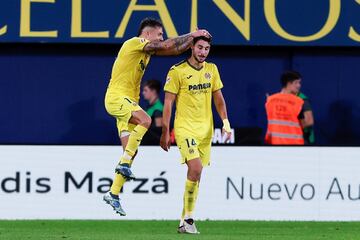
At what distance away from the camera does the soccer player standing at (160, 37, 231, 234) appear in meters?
13.8

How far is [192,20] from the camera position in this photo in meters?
21.2

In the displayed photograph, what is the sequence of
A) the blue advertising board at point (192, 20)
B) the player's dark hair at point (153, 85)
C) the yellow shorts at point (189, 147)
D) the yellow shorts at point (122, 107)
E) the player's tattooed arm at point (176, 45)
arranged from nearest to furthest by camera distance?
1. the player's tattooed arm at point (176, 45)
2. the yellow shorts at point (122, 107)
3. the yellow shorts at point (189, 147)
4. the player's dark hair at point (153, 85)
5. the blue advertising board at point (192, 20)

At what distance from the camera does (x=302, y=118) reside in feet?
61.2

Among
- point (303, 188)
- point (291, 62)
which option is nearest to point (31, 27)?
point (291, 62)

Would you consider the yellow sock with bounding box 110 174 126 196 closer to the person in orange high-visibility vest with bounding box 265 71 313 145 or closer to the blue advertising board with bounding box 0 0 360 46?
the person in orange high-visibility vest with bounding box 265 71 313 145

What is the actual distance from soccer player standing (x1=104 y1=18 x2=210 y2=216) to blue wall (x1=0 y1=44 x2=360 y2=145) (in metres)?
8.35

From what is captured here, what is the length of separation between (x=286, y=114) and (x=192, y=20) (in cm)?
353

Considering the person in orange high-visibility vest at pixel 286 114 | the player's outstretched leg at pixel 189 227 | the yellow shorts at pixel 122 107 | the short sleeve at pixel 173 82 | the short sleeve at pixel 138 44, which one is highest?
the short sleeve at pixel 138 44

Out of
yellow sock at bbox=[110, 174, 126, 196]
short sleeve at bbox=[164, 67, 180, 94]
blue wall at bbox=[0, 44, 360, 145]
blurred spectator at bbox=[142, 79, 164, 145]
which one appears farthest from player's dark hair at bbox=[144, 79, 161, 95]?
yellow sock at bbox=[110, 174, 126, 196]

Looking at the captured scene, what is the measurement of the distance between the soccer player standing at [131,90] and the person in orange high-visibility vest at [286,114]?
194 inches

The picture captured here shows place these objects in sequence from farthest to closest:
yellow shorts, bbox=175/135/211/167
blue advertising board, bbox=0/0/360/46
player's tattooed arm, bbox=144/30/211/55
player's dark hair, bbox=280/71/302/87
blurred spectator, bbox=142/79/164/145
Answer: blue advertising board, bbox=0/0/360/46, blurred spectator, bbox=142/79/164/145, player's dark hair, bbox=280/71/302/87, yellow shorts, bbox=175/135/211/167, player's tattooed arm, bbox=144/30/211/55

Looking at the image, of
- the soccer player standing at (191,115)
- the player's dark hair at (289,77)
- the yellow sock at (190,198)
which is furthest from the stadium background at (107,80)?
the yellow sock at (190,198)

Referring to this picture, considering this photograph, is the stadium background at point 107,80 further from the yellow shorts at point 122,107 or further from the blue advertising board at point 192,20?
the yellow shorts at point 122,107

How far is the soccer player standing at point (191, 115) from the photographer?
545 inches
